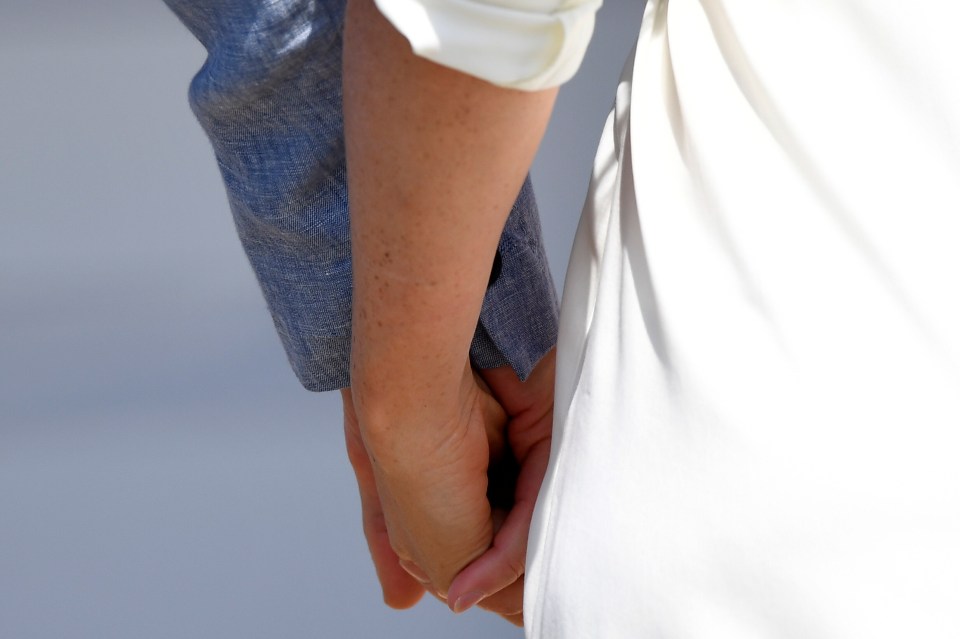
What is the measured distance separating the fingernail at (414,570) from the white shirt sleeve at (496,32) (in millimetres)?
307

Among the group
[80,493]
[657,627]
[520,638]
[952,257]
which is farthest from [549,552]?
[80,493]

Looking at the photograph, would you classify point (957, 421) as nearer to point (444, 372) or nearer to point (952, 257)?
point (952, 257)

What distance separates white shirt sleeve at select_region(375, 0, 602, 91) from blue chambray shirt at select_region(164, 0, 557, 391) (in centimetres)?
15

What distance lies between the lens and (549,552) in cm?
35

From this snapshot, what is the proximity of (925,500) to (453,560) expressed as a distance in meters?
0.26

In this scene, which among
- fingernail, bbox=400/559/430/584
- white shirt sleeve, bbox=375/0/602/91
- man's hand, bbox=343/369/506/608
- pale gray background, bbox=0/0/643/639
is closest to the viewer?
white shirt sleeve, bbox=375/0/602/91

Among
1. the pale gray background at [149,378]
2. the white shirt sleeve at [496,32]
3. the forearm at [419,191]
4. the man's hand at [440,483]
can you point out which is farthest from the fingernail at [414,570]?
the pale gray background at [149,378]

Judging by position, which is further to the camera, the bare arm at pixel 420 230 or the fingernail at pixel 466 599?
the fingernail at pixel 466 599

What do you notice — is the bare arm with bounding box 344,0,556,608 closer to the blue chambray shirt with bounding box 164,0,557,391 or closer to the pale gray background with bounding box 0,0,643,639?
the blue chambray shirt with bounding box 164,0,557,391

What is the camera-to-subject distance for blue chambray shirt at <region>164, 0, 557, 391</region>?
0.44m

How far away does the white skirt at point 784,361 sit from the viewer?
0.29 meters

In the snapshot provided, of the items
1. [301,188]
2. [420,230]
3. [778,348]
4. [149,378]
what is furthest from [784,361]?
[149,378]

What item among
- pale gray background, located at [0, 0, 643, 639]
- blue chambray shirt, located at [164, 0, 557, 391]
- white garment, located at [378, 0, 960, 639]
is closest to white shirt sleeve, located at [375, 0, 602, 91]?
white garment, located at [378, 0, 960, 639]

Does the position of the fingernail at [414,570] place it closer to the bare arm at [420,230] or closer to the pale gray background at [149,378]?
the bare arm at [420,230]
